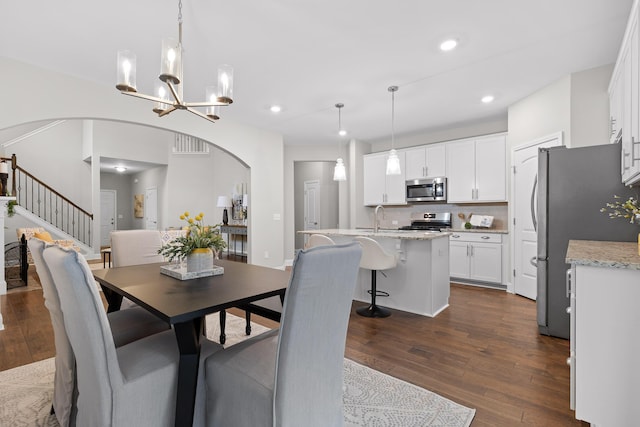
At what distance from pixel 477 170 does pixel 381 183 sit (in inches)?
69.0

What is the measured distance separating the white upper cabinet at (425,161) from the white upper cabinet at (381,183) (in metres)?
0.14

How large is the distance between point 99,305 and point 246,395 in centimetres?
66

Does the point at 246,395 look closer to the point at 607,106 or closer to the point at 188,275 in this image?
the point at 188,275

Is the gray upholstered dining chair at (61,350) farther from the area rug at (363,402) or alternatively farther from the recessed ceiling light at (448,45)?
the recessed ceiling light at (448,45)

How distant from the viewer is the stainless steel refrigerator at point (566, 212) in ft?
8.07

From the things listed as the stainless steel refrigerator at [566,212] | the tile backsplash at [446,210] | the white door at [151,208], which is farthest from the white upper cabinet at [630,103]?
the white door at [151,208]

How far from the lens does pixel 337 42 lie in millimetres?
2758

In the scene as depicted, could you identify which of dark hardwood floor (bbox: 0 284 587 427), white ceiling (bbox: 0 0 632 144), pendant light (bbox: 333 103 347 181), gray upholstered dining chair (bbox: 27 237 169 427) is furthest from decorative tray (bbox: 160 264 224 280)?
pendant light (bbox: 333 103 347 181)

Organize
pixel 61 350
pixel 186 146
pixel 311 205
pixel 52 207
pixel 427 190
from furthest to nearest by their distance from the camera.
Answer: pixel 186 146 < pixel 311 205 < pixel 52 207 < pixel 427 190 < pixel 61 350

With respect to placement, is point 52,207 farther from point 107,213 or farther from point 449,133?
point 449,133

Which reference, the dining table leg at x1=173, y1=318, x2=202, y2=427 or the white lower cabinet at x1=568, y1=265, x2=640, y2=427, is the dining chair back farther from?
the white lower cabinet at x1=568, y1=265, x2=640, y2=427

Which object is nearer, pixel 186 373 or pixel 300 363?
pixel 300 363

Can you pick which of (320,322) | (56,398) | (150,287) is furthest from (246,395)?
(56,398)

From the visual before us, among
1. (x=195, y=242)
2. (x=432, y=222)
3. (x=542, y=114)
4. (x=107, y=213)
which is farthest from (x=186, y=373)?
(x=107, y=213)
